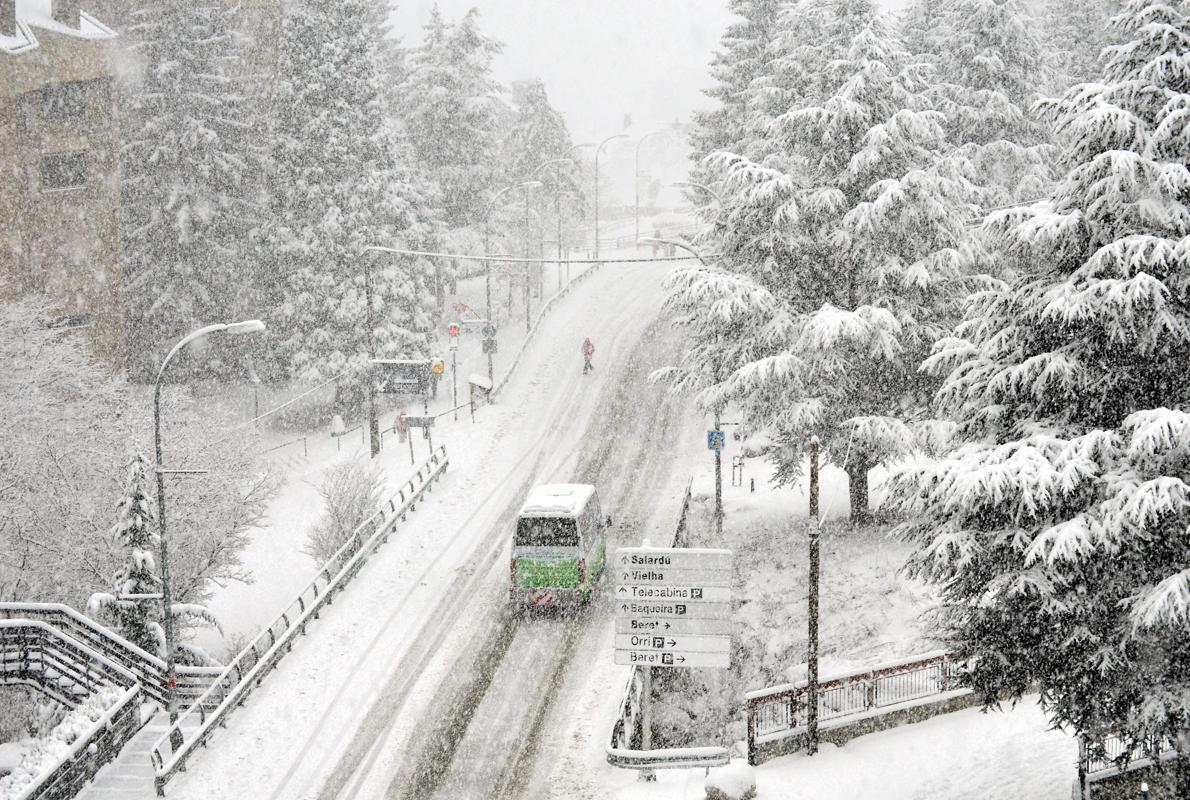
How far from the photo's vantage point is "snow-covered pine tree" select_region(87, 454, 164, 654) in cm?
2303

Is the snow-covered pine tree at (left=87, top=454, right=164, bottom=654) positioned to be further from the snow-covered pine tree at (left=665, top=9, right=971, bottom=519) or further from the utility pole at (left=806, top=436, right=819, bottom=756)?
the utility pole at (left=806, top=436, right=819, bottom=756)

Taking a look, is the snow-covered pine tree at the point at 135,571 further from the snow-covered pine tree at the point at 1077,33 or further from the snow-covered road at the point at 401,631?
the snow-covered pine tree at the point at 1077,33

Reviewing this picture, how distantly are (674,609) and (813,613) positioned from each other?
228 cm

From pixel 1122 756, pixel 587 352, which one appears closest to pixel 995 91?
pixel 587 352

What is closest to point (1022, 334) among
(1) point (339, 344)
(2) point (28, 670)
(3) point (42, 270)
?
(2) point (28, 670)

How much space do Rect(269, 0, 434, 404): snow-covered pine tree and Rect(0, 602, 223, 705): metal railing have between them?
18856 mm

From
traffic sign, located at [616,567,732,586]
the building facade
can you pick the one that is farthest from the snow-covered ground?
the building facade

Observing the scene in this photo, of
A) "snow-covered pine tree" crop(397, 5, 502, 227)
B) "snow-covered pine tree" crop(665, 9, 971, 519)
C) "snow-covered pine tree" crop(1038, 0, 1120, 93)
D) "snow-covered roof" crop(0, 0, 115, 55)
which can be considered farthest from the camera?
"snow-covered pine tree" crop(397, 5, 502, 227)

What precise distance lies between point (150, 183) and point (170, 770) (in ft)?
98.6

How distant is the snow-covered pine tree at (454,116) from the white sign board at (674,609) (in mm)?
38803

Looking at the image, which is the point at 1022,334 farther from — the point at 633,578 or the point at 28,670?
the point at 28,670

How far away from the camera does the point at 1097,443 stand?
1259 cm

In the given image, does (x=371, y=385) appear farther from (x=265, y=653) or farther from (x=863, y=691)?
Answer: (x=863, y=691)

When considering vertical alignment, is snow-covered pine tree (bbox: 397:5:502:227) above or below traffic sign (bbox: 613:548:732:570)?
above
